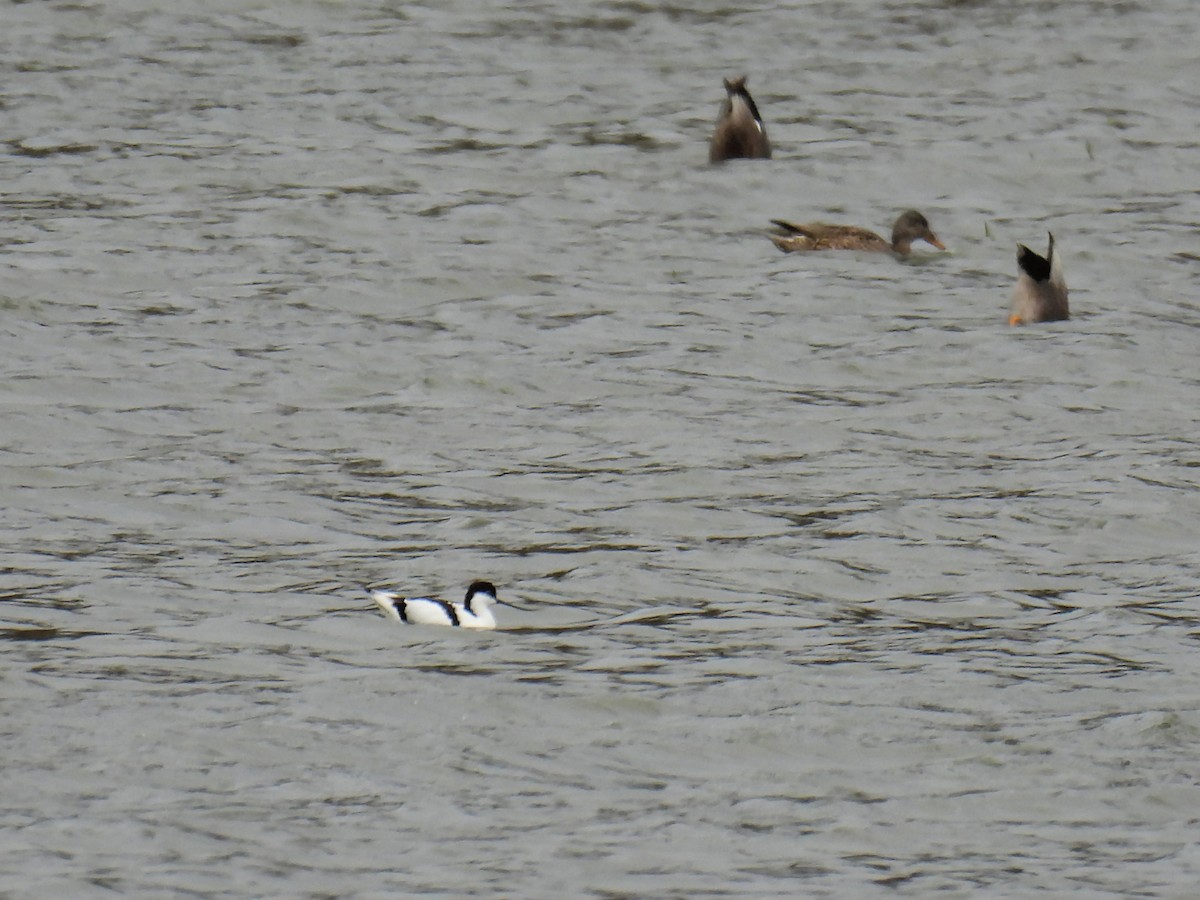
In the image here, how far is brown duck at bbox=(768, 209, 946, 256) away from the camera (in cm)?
1589

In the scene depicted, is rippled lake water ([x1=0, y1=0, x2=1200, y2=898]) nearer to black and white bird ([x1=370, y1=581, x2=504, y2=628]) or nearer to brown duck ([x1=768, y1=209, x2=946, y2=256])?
black and white bird ([x1=370, y1=581, x2=504, y2=628])

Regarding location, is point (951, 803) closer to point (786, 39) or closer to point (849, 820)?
point (849, 820)

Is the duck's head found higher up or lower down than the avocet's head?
lower down

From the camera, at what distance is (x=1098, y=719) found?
28.1ft

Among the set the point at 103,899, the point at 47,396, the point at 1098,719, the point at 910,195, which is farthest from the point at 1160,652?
the point at 910,195

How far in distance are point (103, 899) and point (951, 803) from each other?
8.89 ft

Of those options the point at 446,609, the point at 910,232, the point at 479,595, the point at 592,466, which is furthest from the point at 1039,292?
the point at 446,609

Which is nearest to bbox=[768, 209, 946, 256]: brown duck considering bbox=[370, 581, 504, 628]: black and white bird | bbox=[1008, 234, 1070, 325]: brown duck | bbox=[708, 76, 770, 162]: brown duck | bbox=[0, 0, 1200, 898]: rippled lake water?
bbox=[0, 0, 1200, 898]: rippled lake water

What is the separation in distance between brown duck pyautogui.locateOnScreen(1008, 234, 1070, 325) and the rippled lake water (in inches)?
8.3

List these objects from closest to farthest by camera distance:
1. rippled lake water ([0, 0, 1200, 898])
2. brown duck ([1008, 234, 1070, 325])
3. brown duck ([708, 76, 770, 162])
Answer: rippled lake water ([0, 0, 1200, 898])
brown duck ([1008, 234, 1070, 325])
brown duck ([708, 76, 770, 162])

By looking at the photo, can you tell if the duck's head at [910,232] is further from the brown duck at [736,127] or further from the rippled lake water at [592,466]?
the brown duck at [736,127]

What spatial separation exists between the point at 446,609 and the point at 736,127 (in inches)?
372

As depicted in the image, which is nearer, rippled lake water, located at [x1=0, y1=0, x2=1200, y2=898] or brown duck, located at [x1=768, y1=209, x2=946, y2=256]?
rippled lake water, located at [x1=0, y1=0, x2=1200, y2=898]

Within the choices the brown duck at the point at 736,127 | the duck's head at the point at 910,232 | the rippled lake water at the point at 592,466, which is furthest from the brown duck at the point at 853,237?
the brown duck at the point at 736,127
